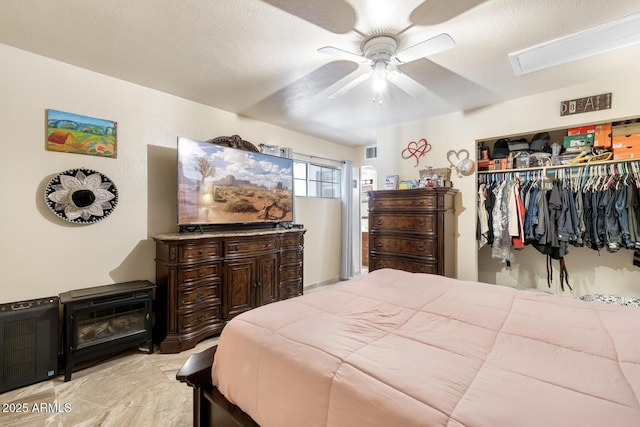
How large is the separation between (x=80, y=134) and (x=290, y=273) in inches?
99.4

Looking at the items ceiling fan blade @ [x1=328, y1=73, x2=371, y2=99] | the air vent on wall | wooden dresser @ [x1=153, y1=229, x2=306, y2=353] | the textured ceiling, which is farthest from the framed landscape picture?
the air vent on wall

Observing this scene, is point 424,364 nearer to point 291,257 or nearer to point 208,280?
point 208,280

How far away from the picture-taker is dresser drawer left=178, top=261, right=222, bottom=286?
2560 millimetres

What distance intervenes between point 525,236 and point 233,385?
3201mm

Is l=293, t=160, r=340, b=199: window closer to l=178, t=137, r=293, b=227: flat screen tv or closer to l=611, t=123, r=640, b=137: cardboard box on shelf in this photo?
l=178, t=137, r=293, b=227: flat screen tv

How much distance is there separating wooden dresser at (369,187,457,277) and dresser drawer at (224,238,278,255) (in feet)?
4.12

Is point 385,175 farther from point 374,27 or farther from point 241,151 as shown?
point 374,27

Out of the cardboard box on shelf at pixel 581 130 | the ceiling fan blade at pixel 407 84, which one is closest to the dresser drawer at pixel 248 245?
the ceiling fan blade at pixel 407 84

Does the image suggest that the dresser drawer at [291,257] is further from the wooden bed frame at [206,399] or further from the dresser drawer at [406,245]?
the wooden bed frame at [206,399]

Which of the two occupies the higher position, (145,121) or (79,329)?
(145,121)

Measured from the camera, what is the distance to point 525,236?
301 cm

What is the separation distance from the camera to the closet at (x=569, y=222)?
8.60ft

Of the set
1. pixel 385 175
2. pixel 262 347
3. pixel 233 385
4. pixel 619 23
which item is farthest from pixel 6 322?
pixel 619 23

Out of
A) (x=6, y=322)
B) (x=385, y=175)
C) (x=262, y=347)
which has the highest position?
(x=385, y=175)
